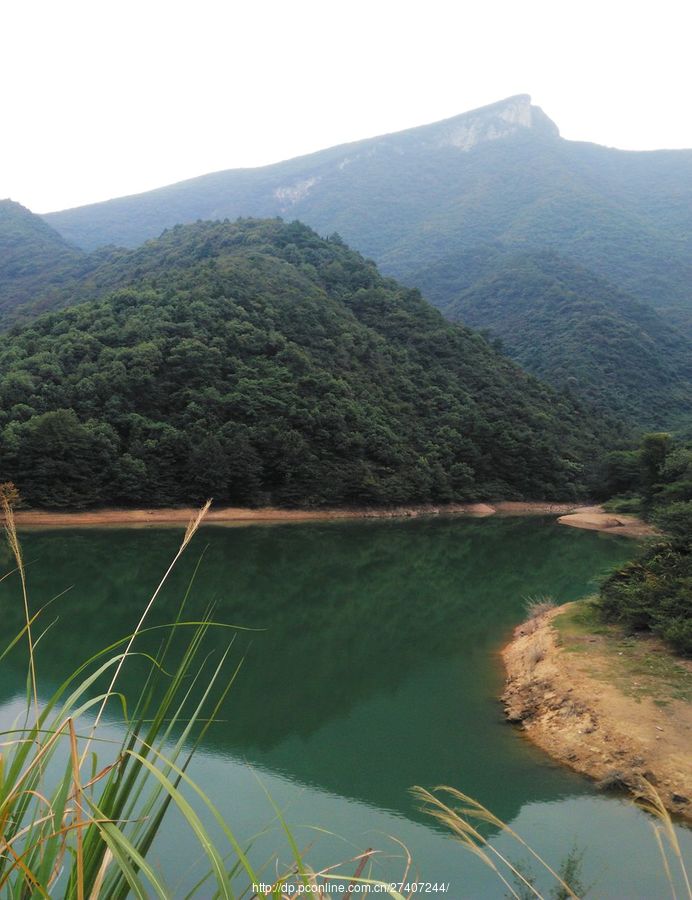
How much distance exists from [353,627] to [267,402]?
2112 cm

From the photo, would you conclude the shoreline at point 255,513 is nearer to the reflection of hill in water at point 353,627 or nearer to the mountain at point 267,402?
the mountain at point 267,402

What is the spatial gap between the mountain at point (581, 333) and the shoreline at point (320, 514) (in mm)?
15651

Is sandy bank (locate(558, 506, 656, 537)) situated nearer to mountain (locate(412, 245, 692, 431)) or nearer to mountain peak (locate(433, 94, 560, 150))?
mountain (locate(412, 245, 692, 431))

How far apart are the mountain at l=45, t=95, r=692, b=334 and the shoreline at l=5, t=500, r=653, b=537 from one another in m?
48.2

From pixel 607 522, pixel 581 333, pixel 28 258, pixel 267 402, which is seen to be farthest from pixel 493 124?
pixel 607 522

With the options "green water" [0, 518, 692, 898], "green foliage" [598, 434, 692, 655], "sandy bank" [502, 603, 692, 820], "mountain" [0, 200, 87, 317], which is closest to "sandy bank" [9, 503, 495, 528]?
"green water" [0, 518, 692, 898]

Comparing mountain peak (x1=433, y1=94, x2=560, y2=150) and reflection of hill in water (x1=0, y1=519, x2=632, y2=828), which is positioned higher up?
mountain peak (x1=433, y1=94, x2=560, y2=150)

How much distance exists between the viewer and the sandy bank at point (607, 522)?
98.9 ft

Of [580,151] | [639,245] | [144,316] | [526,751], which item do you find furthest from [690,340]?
[580,151]

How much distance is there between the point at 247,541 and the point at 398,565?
6422mm

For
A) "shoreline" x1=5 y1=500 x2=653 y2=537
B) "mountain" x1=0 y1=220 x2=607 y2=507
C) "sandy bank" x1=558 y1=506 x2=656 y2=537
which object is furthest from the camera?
"sandy bank" x1=558 y1=506 x2=656 y2=537

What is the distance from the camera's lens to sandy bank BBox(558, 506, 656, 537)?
30.2 metres

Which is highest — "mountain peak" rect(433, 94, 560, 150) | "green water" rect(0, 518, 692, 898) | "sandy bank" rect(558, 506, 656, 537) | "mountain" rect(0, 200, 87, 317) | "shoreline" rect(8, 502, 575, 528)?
"mountain peak" rect(433, 94, 560, 150)

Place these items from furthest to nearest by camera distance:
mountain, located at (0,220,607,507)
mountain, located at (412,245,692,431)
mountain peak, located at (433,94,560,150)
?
mountain peak, located at (433,94,560,150) → mountain, located at (412,245,692,431) → mountain, located at (0,220,607,507)
